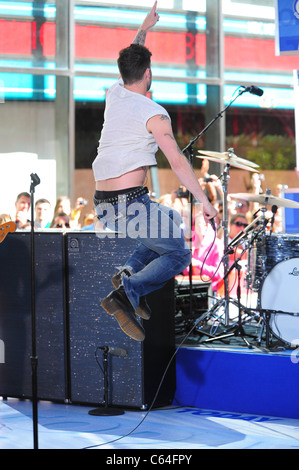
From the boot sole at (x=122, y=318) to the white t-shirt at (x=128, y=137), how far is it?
0.68m

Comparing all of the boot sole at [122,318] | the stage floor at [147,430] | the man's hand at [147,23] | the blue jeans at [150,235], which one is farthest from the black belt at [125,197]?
the stage floor at [147,430]

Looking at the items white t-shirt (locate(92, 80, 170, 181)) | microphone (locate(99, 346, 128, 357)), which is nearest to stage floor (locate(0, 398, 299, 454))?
microphone (locate(99, 346, 128, 357))

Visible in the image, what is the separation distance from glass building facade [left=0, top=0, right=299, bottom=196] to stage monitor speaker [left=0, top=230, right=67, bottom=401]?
6.58m

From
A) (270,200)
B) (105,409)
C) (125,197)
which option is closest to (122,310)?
(125,197)

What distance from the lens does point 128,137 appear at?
13.0 ft

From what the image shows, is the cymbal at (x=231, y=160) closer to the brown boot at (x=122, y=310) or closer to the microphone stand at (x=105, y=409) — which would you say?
the microphone stand at (x=105, y=409)

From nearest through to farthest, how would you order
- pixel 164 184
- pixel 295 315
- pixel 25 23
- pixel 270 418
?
pixel 270 418 → pixel 295 315 → pixel 25 23 → pixel 164 184

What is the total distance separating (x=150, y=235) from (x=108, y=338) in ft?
4.52

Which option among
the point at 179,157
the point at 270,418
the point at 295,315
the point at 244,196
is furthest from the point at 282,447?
the point at 244,196

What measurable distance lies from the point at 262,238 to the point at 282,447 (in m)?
1.89

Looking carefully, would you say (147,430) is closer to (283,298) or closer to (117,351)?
(117,351)

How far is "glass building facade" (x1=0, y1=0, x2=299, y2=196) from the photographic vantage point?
11.8 m

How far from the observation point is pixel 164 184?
1254 cm

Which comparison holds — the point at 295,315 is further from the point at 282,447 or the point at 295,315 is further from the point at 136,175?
the point at 136,175
